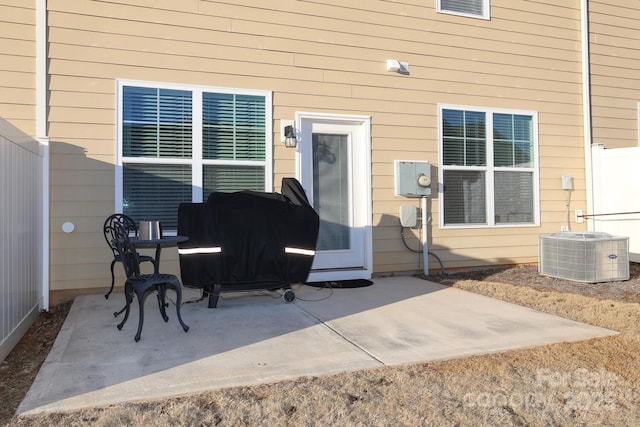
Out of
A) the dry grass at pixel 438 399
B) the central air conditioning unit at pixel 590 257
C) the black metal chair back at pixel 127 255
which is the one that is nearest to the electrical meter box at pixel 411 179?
the central air conditioning unit at pixel 590 257

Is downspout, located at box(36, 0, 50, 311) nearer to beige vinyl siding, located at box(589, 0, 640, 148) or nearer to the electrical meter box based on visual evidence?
the electrical meter box

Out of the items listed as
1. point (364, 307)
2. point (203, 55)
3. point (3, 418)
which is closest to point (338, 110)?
point (203, 55)

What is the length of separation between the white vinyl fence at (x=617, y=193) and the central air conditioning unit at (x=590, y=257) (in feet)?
3.88

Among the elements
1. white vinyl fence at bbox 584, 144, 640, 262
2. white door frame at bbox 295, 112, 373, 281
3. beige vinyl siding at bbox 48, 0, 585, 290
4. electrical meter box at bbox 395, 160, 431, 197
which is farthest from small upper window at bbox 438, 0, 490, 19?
white vinyl fence at bbox 584, 144, 640, 262

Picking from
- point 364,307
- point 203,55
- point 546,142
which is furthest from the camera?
point 546,142

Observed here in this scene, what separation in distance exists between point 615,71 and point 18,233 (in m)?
7.83

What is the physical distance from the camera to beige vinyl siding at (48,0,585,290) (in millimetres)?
4559

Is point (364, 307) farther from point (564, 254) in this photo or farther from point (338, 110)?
point (564, 254)

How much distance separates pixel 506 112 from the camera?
6289 mm

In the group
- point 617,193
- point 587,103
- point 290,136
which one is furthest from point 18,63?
point 617,193

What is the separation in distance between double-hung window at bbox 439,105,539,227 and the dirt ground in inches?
122

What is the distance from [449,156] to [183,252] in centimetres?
371

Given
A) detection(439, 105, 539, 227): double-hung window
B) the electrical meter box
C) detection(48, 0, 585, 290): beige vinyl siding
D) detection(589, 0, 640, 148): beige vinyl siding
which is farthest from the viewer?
detection(589, 0, 640, 148): beige vinyl siding

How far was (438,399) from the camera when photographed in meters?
2.25
